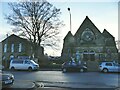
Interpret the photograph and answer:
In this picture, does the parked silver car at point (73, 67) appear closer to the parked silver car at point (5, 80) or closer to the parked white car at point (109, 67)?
the parked white car at point (109, 67)

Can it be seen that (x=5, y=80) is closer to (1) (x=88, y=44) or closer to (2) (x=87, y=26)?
(1) (x=88, y=44)

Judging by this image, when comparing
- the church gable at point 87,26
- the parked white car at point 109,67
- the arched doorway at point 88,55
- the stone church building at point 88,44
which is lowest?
the parked white car at point 109,67

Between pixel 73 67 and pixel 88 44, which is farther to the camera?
pixel 88 44

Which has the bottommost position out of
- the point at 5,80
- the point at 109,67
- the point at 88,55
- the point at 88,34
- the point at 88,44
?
the point at 109,67

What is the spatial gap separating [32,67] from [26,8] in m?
15.0

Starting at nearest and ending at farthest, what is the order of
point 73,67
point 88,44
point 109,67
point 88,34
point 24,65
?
point 109,67, point 73,67, point 24,65, point 88,44, point 88,34

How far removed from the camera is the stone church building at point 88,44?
208 ft

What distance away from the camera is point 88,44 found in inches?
2542

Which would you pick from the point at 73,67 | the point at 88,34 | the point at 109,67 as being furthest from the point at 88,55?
the point at 73,67

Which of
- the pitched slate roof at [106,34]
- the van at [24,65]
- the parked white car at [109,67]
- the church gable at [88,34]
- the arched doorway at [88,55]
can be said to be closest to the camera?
the parked white car at [109,67]

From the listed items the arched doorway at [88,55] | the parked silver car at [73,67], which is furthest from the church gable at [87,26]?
the parked silver car at [73,67]

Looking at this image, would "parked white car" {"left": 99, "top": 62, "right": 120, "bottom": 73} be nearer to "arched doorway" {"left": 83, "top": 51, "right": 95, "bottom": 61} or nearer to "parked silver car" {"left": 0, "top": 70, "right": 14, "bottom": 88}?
"parked silver car" {"left": 0, "top": 70, "right": 14, "bottom": 88}

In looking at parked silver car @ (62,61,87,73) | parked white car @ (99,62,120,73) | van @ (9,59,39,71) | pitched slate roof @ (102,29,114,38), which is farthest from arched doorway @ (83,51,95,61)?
parked silver car @ (62,61,87,73)

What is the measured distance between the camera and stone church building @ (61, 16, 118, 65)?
63.3m
